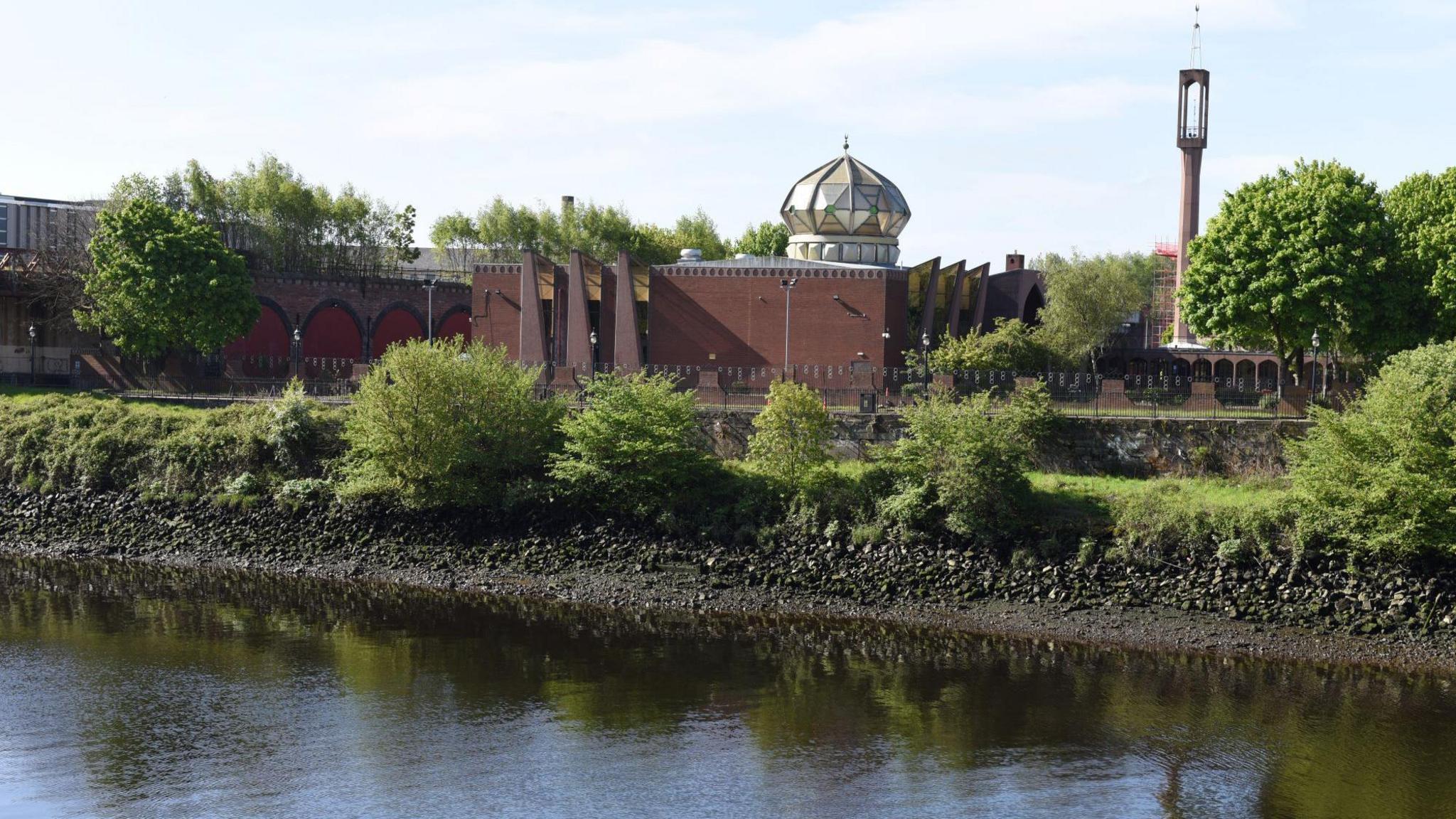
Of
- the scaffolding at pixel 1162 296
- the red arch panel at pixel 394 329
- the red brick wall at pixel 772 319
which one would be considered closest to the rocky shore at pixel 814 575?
the red brick wall at pixel 772 319

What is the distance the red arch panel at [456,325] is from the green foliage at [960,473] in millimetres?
42862

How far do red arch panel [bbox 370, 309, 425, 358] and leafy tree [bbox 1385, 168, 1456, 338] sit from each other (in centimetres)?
4684

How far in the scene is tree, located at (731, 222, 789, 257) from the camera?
9131cm

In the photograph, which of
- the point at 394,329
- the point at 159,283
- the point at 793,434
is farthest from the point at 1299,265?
the point at 394,329

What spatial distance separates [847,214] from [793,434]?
71.6 ft

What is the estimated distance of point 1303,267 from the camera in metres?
43.5

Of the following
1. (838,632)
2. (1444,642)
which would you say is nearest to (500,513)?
(838,632)

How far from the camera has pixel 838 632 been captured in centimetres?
3388

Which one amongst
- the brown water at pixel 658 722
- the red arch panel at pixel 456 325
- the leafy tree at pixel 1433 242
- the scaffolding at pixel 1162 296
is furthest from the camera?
the scaffolding at pixel 1162 296

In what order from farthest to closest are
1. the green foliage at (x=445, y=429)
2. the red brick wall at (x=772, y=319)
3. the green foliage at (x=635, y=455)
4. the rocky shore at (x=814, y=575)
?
1. the red brick wall at (x=772, y=319)
2. the green foliage at (x=445, y=429)
3. the green foliage at (x=635, y=455)
4. the rocky shore at (x=814, y=575)

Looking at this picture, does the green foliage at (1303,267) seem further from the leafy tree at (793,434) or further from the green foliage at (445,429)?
the green foliage at (445,429)

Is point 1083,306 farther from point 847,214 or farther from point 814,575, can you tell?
point 814,575

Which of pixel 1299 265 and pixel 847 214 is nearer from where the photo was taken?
pixel 1299 265

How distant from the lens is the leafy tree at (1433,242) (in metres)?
43.0
